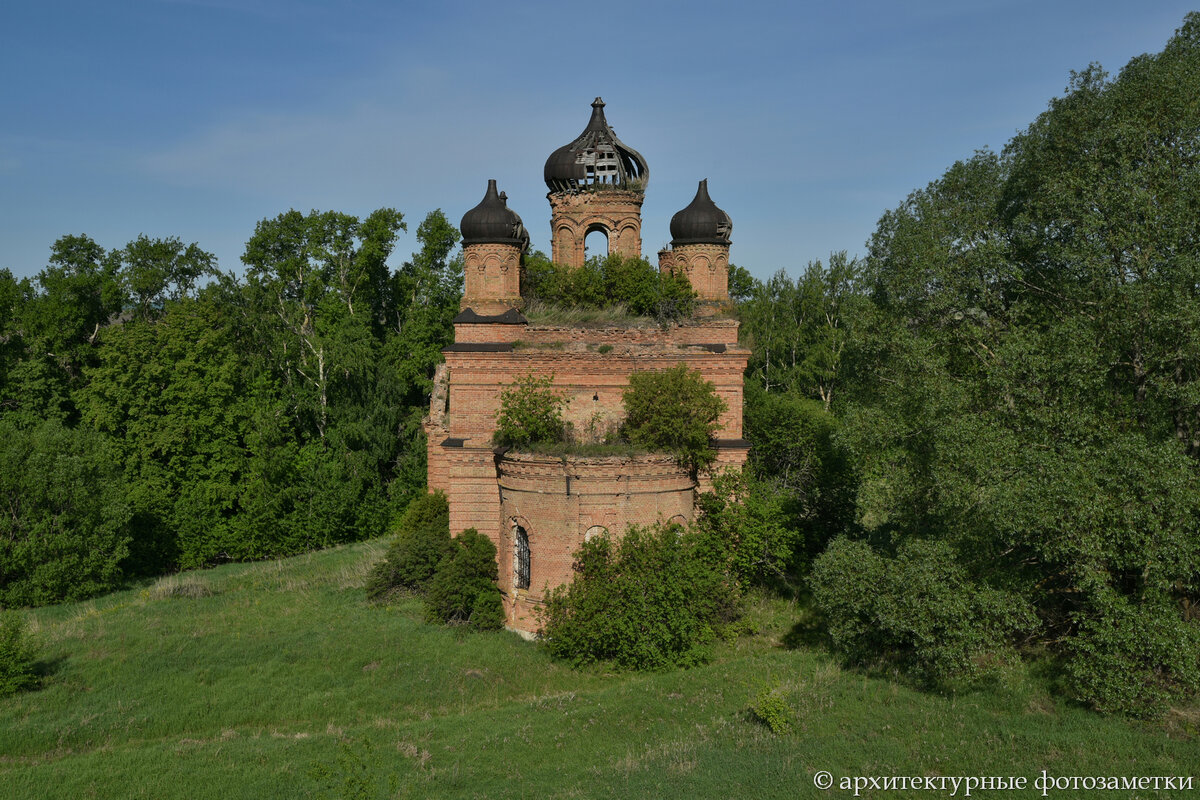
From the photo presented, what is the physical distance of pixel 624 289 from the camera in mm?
21688

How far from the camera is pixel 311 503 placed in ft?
108

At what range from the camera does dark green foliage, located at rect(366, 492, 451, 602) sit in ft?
69.2

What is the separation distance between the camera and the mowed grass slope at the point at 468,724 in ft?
37.4

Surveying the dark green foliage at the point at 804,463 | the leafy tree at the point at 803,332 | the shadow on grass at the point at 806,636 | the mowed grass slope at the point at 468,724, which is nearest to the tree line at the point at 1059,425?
the mowed grass slope at the point at 468,724

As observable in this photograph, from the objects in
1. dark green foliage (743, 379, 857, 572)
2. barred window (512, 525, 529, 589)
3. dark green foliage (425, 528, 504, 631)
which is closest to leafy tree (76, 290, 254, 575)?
dark green foliage (425, 528, 504, 631)

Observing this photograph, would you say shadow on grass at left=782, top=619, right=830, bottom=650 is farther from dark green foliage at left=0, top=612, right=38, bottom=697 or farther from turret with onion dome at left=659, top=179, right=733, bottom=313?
dark green foliage at left=0, top=612, right=38, bottom=697

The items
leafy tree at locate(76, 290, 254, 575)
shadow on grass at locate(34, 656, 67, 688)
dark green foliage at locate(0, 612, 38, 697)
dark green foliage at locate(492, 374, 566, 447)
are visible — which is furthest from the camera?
leafy tree at locate(76, 290, 254, 575)

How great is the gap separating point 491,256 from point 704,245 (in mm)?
5966

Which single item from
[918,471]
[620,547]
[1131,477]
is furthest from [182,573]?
[1131,477]

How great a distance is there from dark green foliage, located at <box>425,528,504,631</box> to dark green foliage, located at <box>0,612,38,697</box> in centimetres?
795

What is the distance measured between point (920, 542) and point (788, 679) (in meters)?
3.69

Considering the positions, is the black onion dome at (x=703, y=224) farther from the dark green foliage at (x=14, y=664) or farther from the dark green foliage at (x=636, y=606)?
the dark green foliage at (x=14, y=664)

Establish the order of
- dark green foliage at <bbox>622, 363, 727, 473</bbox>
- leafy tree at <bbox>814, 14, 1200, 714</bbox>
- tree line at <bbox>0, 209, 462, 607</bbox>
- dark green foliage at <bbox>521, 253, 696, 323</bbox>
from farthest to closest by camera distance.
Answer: tree line at <bbox>0, 209, 462, 607</bbox>
dark green foliage at <bbox>521, 253, 696, 323</bbox>
dark green foliage at <bbox>622, 363, 727, 473</bbox>
leafy tree at <bbox>814, 14, 1200, 714</bbox>

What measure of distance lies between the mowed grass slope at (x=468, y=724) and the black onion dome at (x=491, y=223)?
1018 centimetres
